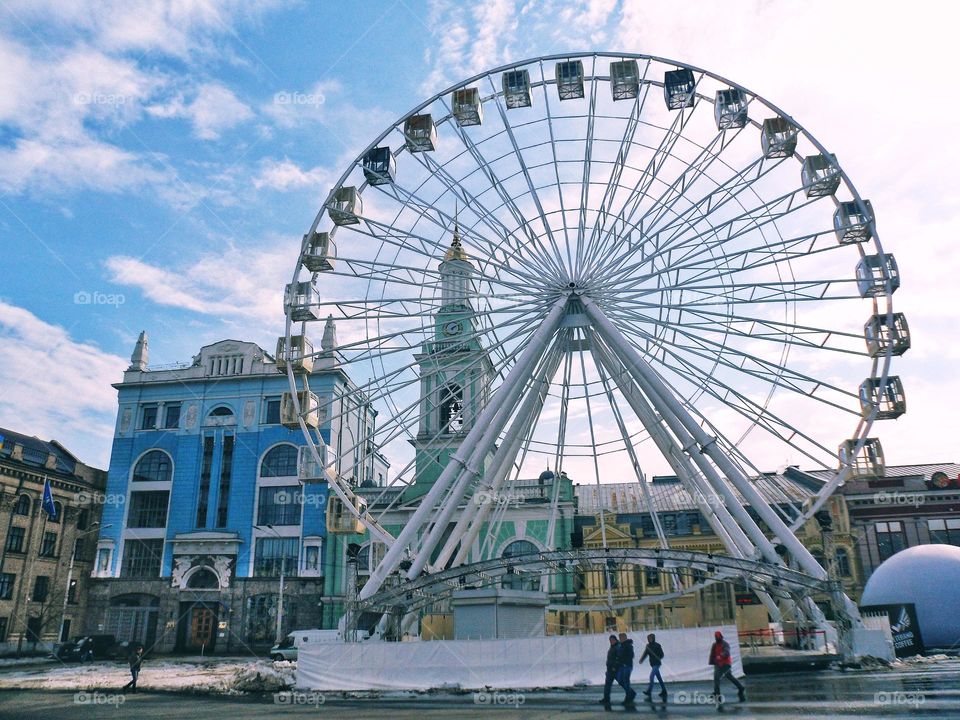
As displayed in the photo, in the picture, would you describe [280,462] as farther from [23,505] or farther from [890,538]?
[890,538]

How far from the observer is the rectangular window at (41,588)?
2128 inches

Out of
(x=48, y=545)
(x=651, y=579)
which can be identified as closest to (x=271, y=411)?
(x=48, y=545)

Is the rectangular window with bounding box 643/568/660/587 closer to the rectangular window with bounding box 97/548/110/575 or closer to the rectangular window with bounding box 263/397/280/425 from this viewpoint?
the rectangular window with bounding box 263/397/280/425

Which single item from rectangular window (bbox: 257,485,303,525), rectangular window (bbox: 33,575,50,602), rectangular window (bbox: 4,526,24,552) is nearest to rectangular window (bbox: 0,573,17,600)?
rectangular window (bbox: 4,526,24,552)

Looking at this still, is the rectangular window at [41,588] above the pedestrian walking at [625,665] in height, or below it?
above

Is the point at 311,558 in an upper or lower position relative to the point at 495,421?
lower

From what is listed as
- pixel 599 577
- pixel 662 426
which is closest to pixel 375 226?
Result: pixel 662 426

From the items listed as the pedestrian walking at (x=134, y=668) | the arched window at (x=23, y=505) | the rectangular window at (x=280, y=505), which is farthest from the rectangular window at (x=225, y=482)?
the pedestrian walking at (x=134, y=668)

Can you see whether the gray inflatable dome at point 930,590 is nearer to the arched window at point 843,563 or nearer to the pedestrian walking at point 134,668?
the arched window at point 843,563

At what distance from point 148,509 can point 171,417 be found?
7.41 m

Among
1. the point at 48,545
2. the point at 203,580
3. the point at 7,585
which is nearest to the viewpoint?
the point at 7,585

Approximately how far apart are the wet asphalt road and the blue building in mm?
30648

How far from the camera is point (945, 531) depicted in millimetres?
54844

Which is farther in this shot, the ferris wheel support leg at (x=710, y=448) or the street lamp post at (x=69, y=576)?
the street lamp post at (x=69, y=576)
